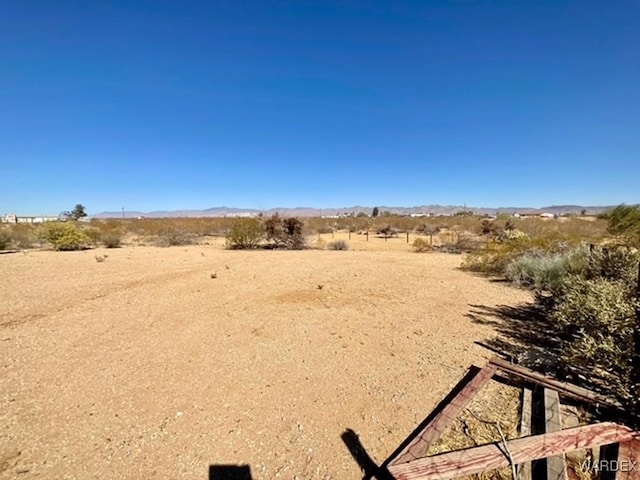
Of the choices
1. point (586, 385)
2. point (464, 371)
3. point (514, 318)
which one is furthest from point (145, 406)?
point (514, 318)

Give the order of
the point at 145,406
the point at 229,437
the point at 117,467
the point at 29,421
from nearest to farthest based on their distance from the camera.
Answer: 1. the point at 117,467
2. the point at 229,437
3. the point at 29,421
4. the point at 145,406

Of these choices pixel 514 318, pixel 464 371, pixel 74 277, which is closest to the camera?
pixel 464 371

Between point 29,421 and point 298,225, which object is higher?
point 298,225

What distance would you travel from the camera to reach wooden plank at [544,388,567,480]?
2.44 meters

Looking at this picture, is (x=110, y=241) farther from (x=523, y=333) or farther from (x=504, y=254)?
(x=523, y=333)

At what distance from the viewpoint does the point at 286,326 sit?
245 inches

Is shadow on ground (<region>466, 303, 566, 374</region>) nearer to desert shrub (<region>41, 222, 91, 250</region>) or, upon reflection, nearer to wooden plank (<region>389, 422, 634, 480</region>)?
wooden plank (<region>389, 422, 634, 480</region>)

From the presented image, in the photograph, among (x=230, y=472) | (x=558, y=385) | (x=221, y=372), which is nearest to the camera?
(x=230, y=472)

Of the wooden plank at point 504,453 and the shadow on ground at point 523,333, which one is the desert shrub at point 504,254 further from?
the wooden plank at point 504,453

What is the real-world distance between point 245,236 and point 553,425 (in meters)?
19.8

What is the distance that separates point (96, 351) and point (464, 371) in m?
5.55

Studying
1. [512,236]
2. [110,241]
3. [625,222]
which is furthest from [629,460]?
[110,241]

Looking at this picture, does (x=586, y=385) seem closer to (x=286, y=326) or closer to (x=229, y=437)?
(x=229, y=437)

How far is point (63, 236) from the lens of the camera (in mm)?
19125
